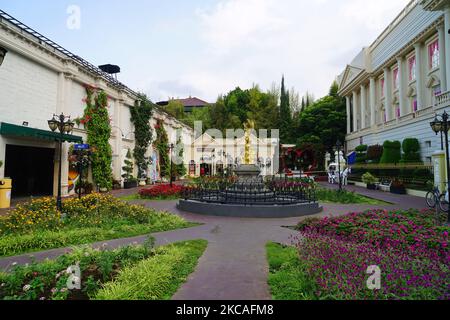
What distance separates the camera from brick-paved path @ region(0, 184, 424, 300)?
158 inches

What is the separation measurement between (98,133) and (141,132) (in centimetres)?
717

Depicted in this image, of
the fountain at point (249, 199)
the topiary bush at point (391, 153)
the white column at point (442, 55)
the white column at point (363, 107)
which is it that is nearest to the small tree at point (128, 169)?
the fountain at point (249, 199)

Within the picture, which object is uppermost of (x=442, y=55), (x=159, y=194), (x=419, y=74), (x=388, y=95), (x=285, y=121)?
(x=285, y=121)

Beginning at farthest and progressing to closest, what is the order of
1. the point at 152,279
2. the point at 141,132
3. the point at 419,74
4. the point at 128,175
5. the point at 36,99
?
the point at 141,132 → the point at 419,74 → the point at 128,175 → the point at 36,99 → the point at 152,279

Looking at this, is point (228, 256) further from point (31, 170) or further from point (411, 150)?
point (411, 150)

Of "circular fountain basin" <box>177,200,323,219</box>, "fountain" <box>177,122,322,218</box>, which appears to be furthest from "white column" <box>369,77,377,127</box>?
"circular fountain basin" <box>177,200,323,219</box>

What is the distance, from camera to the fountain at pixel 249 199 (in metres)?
10.9

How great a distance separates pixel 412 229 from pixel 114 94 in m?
23.0

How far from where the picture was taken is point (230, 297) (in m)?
3.81

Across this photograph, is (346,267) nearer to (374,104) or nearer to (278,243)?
(278,243)

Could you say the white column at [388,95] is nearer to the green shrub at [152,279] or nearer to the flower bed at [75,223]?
the flower bed at [75,223]

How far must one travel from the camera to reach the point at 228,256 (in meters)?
5.78

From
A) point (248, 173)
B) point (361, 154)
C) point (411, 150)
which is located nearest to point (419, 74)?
point (411, 150)
